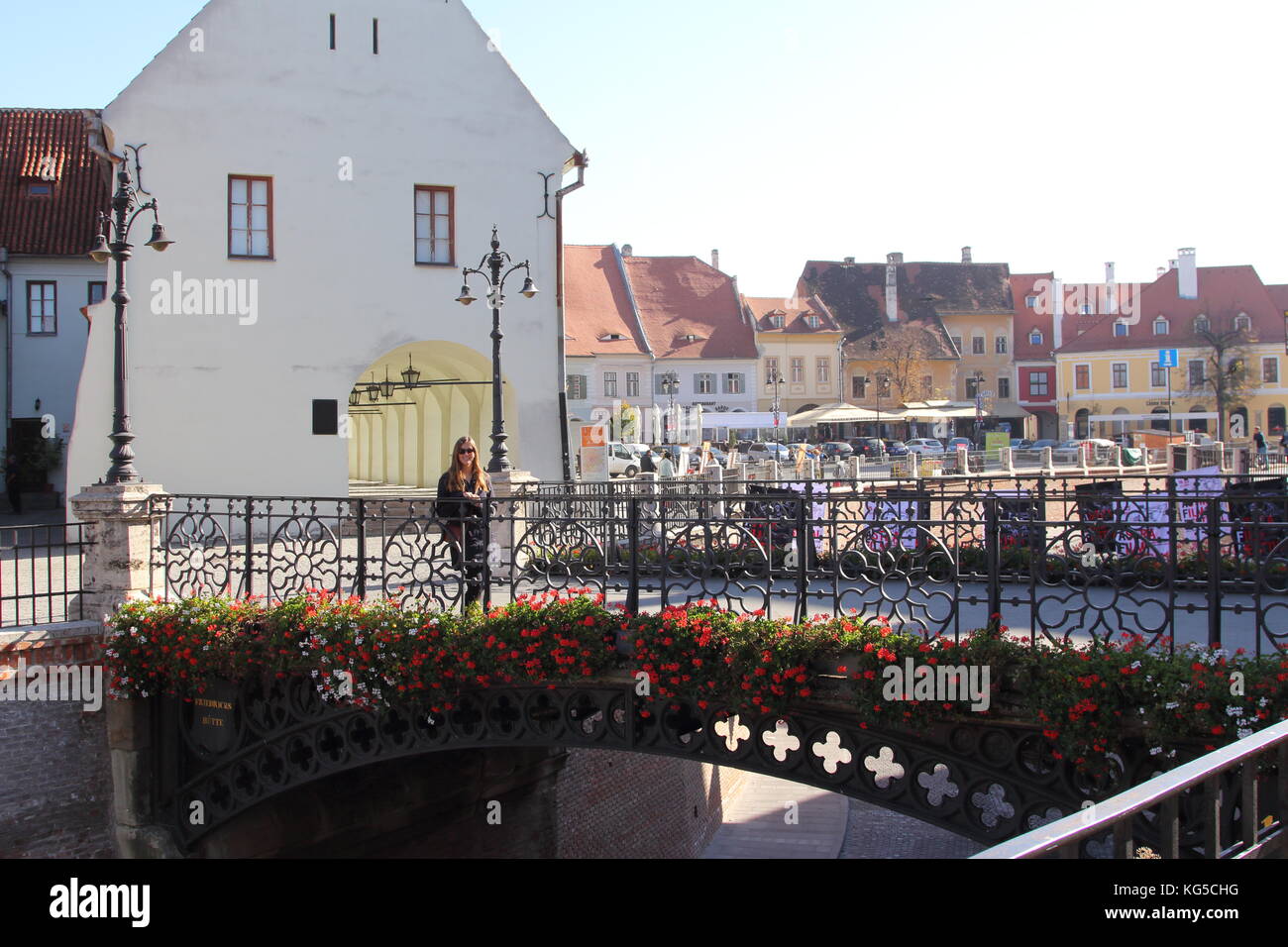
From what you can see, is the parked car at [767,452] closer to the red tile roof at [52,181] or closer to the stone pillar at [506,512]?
the red tile roof at [52,181]

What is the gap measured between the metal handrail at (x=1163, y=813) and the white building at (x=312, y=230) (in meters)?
17.3

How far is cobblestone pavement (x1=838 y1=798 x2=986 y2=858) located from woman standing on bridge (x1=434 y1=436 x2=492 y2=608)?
15347 mm

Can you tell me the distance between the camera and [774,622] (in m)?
7.97

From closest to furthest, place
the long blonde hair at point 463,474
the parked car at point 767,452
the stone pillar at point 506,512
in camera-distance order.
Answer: the long blonde hair at point 463,474
the stone pillar at point 506,512
the parked car at point 767,452

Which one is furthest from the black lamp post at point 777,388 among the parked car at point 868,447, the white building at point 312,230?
the white building at point 312,230

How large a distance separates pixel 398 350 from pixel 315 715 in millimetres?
12918

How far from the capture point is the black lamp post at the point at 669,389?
4977 centimetres

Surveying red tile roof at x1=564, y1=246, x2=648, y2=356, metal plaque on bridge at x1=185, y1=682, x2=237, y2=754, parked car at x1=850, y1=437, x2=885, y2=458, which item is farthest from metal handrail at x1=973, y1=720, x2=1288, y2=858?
red tile roof at x1=564, y1=246, x2=648, y2=356

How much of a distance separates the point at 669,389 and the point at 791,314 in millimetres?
14613

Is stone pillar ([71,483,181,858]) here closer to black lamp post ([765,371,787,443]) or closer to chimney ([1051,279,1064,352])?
black lamp post ([765,371,787,443])

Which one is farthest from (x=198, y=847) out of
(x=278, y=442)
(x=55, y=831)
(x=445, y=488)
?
(x=278, y=442)

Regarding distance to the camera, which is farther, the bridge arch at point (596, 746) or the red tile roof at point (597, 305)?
the red tile roof at point (597, 305)

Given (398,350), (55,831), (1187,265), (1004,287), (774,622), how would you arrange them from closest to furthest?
(774,622) → (55,831) → (398,350) → (1187,265) → (1004,287)
